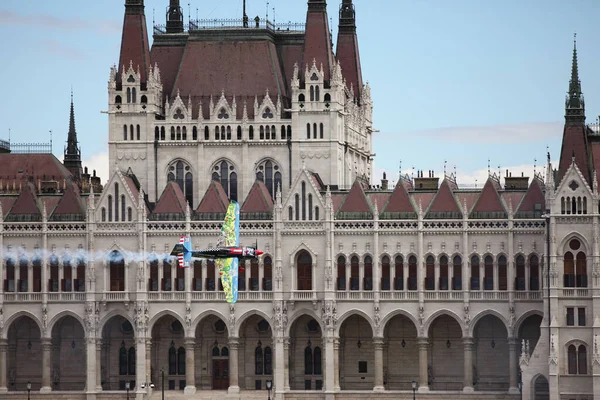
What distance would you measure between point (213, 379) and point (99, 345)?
30.8 feet

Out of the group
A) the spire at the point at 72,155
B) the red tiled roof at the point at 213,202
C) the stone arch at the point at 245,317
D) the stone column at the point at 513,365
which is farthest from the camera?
the spire at the point at 72,155

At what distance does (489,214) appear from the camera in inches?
6176

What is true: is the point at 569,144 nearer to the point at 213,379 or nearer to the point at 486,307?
the point at 486,307

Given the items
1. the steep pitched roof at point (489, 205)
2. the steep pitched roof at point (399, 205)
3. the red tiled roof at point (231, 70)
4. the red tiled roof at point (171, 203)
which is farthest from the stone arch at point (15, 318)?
the steep pitched roof at point (489, 205)

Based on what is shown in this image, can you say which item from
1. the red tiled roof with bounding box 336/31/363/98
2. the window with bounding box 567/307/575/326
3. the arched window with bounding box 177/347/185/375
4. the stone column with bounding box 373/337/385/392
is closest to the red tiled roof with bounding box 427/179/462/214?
the stone column with bounding box 373/337/385/392

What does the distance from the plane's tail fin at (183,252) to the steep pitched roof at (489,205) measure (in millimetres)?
21765

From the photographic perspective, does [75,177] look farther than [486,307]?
Yes

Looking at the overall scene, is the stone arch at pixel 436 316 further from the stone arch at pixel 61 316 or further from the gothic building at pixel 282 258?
the stone arch at pixel 61 316

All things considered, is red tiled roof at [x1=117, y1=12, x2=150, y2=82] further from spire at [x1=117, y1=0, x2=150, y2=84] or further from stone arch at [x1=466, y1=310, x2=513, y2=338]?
stone arch at [x1=466, y1=310, x2=513, y2=338]

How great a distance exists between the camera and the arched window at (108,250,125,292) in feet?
531

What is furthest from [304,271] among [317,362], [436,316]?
[436,316]

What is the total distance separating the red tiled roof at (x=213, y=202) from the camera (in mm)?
162250

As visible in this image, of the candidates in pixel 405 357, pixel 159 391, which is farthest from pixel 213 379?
pixel 405 357

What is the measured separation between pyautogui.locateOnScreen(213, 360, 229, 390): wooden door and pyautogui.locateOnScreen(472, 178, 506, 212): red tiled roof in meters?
23.5
